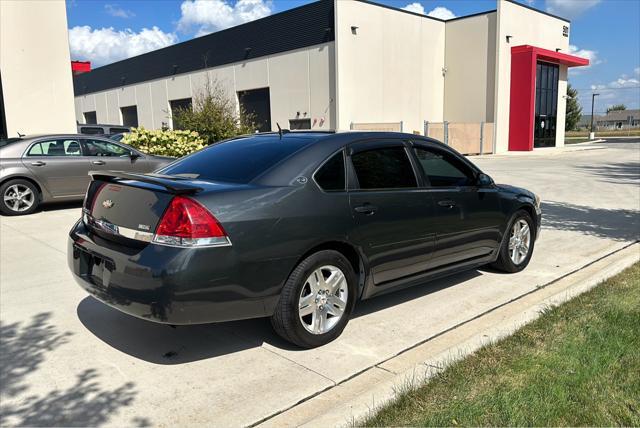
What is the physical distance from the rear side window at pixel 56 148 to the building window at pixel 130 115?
134 feet

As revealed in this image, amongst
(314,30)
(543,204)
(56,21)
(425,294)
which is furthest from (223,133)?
(314,30)

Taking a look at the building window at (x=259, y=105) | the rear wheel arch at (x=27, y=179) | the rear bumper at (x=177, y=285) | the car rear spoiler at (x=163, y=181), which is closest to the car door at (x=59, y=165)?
the rear wheel arch at (x=27, y=179)

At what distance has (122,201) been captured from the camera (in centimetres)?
390

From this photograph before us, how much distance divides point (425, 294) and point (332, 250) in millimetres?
1713

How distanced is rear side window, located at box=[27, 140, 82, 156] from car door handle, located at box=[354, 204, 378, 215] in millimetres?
7903

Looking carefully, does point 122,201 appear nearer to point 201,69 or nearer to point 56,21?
point 56,21

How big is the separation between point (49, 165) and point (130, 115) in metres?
43.0

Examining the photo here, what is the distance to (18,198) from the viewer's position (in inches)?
379

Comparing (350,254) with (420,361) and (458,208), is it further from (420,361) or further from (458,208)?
(458,208)

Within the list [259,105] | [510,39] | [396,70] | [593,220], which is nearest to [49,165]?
[593,220]

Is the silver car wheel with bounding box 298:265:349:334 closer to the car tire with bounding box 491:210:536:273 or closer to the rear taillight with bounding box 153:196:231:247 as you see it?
the rear taillight with bounding box 153:196:231:247

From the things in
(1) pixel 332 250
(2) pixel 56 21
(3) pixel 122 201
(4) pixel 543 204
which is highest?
(2) pixel 56 21

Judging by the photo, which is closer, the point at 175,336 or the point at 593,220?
the point at 175,336

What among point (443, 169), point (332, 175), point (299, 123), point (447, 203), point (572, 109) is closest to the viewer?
point (332, 175)
